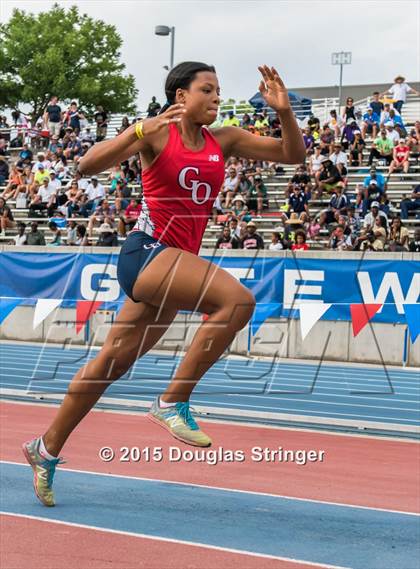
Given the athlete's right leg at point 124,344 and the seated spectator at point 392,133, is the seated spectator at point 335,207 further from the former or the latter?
the athlete's right leg at point 124,344

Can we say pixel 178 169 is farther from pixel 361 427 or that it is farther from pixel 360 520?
pixel 361 427

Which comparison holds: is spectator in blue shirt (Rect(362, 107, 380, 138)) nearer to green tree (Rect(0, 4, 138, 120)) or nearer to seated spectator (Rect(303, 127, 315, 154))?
seated spectator (Rect(303, 127, 315, 154))

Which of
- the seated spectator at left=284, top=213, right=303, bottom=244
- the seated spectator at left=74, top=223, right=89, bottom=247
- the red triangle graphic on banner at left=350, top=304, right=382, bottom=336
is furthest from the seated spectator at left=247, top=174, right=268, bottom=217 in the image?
the red triangle graphic on banner at left=350, top=304, right=382, bottom=336

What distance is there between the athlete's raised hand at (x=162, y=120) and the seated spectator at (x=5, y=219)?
19.2 m

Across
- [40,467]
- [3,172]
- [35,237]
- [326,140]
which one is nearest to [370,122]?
[326,140]

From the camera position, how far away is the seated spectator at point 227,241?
1798cm

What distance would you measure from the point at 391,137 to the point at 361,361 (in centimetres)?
506

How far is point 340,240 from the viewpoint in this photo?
57.4 feet

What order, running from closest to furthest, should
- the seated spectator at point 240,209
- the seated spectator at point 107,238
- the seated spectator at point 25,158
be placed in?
the seated spectator at point 107,238 < the seated spectator at point 240,209 < the seated spectator at point 25,158

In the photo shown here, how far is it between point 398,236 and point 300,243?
1647 mm

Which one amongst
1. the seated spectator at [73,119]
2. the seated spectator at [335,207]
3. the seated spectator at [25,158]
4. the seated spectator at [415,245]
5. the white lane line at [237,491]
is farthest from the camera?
the seated spectator at [73,119]

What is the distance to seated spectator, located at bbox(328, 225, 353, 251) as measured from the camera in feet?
56.9

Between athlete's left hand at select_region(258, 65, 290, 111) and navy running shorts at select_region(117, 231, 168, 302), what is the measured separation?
63cm

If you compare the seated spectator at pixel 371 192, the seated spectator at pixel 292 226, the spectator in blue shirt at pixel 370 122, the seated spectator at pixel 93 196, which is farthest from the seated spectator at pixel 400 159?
the seated spectator at pixel 93 196
